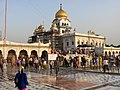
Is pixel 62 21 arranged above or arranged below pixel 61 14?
below

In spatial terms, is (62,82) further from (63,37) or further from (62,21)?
(62,21)

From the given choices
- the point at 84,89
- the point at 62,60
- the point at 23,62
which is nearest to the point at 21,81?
the point at 84,89

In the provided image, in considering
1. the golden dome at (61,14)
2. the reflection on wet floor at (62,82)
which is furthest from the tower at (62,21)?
the reflection on wet floor at (62,82)

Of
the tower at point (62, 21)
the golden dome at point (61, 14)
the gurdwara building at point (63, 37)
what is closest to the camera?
the gurdwara building at point (63, 37)

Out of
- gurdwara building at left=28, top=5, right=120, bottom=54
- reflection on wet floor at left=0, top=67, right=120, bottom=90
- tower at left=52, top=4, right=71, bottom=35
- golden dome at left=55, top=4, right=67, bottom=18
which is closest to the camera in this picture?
reflection on wet floor at left=0, top=67, right=120, bottom=90

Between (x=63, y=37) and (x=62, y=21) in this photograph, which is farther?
(x=62, y=21)

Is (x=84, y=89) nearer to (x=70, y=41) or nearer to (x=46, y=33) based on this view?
(x=70, y=41)

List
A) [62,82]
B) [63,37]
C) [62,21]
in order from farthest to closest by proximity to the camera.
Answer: [62,21], [63,37], [62,82]

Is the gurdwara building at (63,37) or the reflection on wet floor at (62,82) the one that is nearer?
the reflection on wet floor at (62,82)

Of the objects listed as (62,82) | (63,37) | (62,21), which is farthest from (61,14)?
(62,82)

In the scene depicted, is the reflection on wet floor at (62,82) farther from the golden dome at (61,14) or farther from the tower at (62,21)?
the golden dome at (61,14)

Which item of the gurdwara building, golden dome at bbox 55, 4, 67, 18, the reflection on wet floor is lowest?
the reflection on wet floor

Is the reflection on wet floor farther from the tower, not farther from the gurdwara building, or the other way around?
the tower

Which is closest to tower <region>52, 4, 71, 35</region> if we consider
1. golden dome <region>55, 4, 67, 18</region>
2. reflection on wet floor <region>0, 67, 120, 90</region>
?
golden dome <region>55, 4, 67, 18</region>
